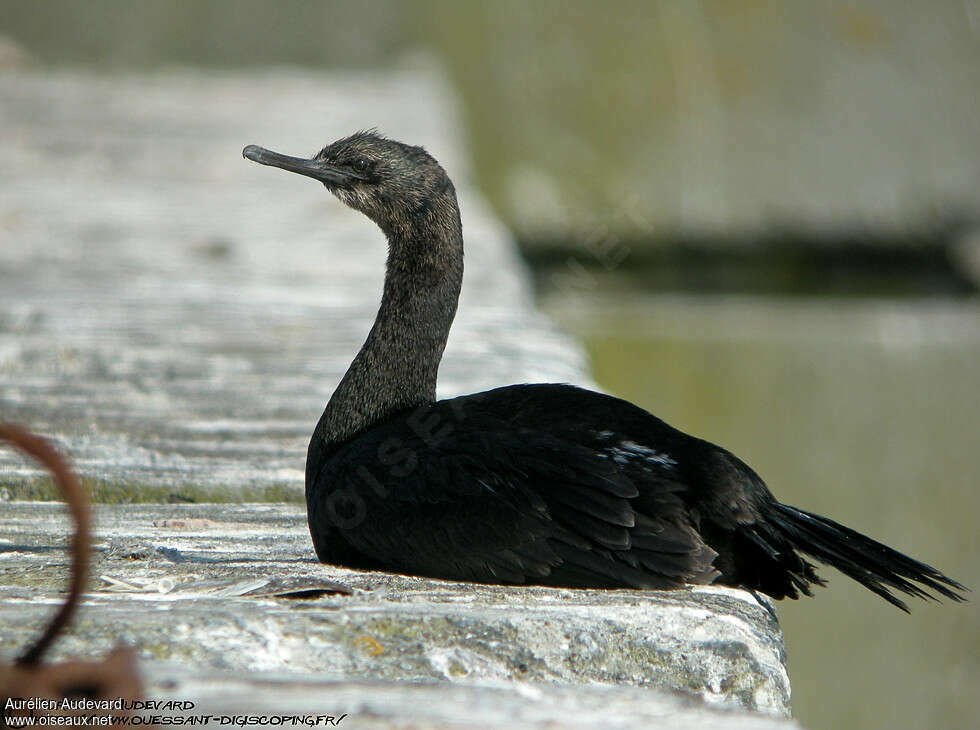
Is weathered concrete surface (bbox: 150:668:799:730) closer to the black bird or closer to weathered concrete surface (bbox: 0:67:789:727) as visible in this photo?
weathered concrete surface (bbox: 0:67:789:727)

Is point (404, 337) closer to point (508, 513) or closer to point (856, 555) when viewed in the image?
point (508, 513)

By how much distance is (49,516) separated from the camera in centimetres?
294

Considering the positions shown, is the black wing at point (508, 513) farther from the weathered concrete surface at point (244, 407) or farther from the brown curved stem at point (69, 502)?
the brown curved stem at point (69, 502)

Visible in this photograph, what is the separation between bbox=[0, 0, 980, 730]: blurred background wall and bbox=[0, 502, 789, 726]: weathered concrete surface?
5149mm

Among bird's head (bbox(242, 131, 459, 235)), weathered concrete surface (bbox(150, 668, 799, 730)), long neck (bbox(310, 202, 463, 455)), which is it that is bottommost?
weathered concrete surface (bbox(150, 668, 799, 730))

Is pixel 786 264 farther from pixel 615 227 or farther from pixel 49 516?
pixel 49 516

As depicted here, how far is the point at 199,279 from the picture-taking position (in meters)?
5.60

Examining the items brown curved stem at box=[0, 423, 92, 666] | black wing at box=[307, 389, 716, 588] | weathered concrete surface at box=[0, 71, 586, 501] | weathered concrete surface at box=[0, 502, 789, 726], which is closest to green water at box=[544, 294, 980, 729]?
weathered concrete surface at box=[0, 71, 586, 501]

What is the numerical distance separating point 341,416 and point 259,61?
7.61m

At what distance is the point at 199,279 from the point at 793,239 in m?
3.83

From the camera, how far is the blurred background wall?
7.21 metres

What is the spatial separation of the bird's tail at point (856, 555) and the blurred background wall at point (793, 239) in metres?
4.78

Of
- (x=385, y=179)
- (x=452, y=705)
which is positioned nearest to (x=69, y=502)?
(x=452, y=705)

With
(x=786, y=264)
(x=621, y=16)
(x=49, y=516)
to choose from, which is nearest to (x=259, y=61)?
(x=621, y=16)
